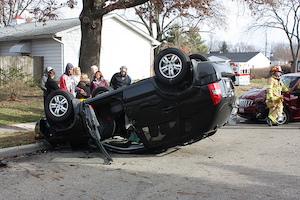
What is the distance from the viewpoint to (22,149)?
27.5 ft

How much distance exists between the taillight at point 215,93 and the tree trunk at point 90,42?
9169 mm

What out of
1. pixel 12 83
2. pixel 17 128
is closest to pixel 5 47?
pixel 12 83

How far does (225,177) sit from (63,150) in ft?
10.9

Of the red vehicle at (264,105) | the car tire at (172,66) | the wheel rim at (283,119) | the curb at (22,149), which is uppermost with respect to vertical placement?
the car tire at (172,66)

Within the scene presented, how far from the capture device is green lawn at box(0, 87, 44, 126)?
41.5ft

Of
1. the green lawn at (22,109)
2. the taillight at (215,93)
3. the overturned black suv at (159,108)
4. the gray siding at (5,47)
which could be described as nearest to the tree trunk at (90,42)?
the green lawn at (22,109)

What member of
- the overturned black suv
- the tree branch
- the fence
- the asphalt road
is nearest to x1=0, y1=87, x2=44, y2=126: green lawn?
the tree branch

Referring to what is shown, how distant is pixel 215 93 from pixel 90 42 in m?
9.40

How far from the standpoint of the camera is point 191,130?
743cm

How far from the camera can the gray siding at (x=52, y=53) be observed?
1033 inches

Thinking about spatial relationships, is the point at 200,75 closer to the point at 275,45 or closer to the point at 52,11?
the point at 52,11

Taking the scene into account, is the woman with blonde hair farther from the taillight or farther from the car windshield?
the car windshield

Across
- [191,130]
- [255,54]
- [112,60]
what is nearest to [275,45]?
[255,54]

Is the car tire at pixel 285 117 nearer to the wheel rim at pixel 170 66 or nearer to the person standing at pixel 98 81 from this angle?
the person standing at pixel 98 81
